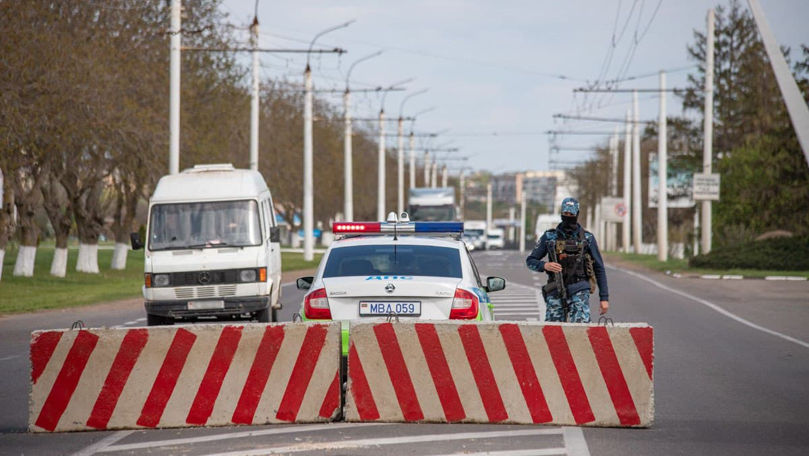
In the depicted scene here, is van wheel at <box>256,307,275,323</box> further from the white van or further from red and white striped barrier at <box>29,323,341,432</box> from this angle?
red and white striped barrier at <box>29,323,341,432</box>

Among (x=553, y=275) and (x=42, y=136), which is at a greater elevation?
(x=42, y=136)

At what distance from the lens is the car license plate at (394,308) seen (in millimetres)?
11219

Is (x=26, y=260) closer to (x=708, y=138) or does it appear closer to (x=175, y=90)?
(x=175, y=90)

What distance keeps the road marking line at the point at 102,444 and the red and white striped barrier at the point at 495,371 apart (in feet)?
5.78

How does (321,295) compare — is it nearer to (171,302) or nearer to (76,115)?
(171,302)

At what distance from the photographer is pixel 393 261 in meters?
12.0

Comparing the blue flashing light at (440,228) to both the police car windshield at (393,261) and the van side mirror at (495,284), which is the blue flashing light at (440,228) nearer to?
the van side mirror at (495,284)

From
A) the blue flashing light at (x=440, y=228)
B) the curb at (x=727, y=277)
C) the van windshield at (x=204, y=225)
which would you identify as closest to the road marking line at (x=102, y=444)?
the blue flashing light at (x=440, y=228)

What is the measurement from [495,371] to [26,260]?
30.9 meters

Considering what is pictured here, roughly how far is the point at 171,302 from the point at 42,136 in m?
13.6

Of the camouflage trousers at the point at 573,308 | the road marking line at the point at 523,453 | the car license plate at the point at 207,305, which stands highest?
the camouflage trousers at the point at 573,308

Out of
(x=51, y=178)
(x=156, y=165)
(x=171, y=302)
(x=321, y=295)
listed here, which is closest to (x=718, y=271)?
(x=156, y=165)

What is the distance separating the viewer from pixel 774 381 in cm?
1301

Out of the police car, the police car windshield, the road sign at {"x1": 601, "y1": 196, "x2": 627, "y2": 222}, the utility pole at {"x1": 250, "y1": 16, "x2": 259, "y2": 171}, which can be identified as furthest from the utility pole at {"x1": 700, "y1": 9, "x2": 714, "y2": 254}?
the police car windshield
